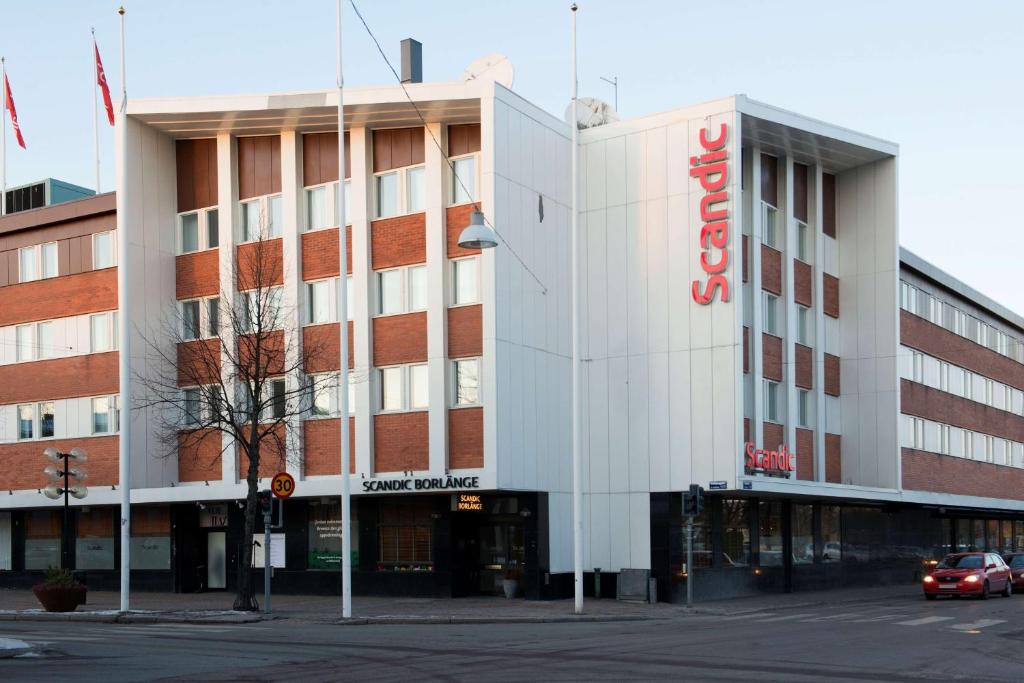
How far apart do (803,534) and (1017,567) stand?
22.6 feet

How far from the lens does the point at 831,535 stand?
43.9 m

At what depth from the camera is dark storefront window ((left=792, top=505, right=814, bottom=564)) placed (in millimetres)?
41312

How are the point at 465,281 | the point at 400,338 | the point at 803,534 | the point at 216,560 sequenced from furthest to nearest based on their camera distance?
1. the point at 803,534
2. the point at 216,560
3. the point at 400,338
4. the point at 465,281

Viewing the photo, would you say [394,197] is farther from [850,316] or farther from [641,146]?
[850,316]

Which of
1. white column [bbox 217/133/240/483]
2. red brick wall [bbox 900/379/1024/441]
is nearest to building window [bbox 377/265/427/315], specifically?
white column [bbox 217/133/240/483]

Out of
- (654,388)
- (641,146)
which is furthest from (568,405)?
(641,146)

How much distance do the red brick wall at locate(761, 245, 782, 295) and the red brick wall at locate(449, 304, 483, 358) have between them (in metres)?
9.36

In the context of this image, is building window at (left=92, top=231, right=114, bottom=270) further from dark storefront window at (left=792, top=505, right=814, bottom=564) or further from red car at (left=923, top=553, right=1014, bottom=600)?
red car at (left=923, top=553, right=1014, bottom=600)

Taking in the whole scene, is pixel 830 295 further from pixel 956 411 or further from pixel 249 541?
pixel 249 541

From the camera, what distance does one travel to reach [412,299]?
3575 centimetres

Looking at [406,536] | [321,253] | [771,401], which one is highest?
[321,253]

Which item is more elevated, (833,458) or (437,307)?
(437,307)

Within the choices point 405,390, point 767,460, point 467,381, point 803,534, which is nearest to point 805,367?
point 803,534

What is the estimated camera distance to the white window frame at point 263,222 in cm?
3816
